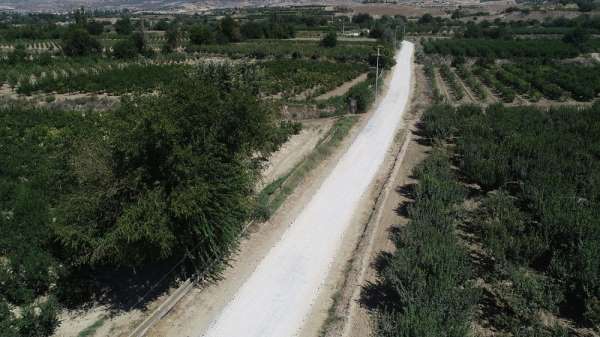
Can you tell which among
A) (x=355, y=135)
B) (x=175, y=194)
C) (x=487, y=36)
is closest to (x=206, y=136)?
(x=175, y=194)

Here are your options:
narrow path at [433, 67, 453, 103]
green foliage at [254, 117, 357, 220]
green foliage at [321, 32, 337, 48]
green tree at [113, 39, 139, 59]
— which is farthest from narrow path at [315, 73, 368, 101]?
green tree at [113, 39, 139, 59]

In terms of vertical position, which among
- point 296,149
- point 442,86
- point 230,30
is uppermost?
point 230,30

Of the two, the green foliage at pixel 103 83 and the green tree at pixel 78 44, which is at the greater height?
the green tree at pixel 78 44

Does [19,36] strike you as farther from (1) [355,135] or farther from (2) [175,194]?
(2) [175,194]

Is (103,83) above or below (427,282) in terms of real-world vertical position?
above

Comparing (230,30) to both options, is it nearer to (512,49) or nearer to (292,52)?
(292,52)

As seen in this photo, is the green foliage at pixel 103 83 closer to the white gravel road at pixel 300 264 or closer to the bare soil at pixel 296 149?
the bare soil at pixel 296 149

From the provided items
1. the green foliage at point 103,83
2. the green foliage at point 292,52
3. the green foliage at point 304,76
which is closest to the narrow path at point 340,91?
the green foliage at point 304,76

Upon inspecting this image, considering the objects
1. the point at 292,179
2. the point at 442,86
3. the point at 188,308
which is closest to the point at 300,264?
the point at 188,308
